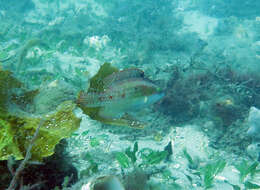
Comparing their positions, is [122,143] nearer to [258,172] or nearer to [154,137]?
[154,137]

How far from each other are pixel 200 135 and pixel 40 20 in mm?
13581

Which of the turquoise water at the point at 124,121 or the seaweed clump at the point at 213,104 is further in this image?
the seaweed clump at the point at 213,104

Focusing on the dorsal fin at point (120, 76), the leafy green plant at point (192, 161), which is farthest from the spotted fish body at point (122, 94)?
the leafy green plant at point (192, 161)

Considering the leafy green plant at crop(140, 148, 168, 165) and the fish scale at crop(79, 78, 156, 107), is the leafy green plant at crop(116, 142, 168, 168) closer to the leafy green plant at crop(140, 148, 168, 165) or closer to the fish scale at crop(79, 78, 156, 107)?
the leafy green plant at crop(140, 148, 168, 165)

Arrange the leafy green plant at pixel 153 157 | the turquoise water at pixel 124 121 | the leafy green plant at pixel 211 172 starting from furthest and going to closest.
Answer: the leafy green plant at pixel 153 157 < the leafy green plant at pixel 211 172 < the turquoise water at pixel 124 121

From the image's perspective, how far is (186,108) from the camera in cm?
462

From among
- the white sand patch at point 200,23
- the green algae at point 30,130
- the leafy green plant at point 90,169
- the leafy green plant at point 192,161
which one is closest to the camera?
the green algae at point 30,130

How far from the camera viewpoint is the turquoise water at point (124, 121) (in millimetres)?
2094

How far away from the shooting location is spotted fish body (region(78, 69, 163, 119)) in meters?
2.16

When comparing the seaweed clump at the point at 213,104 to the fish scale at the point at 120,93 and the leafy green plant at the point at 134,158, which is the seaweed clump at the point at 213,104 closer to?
the leafy green plant at the point at 134,158

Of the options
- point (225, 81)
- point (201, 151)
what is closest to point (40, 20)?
point (225, 81)

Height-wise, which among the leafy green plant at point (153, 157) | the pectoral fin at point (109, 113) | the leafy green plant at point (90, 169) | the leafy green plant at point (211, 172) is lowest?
the leafy green plant at point (211, 172)

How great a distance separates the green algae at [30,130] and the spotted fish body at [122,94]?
0.89ft

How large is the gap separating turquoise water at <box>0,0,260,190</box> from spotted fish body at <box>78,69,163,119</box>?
0.08 ft
